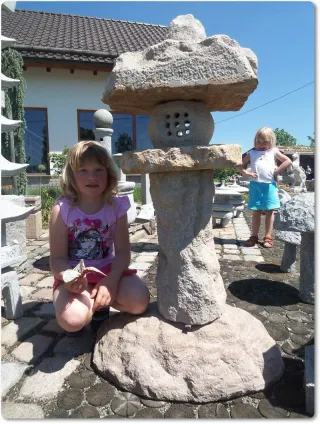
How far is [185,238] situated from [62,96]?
25.3ft

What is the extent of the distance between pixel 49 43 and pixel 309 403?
9323mm

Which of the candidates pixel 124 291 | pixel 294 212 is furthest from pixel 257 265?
pixel 124 291

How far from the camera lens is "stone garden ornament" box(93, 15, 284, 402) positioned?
5.42ft

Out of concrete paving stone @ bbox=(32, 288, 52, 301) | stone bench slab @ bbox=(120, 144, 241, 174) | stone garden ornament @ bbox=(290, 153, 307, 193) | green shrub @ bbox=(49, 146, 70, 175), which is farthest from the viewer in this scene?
stone garden ornament @ bbox=(290, 153, 307, 193)

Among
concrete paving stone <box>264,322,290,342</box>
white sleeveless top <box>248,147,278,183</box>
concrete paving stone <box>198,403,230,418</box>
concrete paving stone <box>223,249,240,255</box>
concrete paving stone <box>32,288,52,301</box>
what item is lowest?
concrete paving stone <box>198,403,230,418</box>

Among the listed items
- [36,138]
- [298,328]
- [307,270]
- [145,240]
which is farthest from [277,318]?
[36,138]

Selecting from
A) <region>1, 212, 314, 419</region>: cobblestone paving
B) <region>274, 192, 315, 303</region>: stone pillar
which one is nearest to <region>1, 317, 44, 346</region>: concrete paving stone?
<region>1, 212, 314, 419</region>: cobblestone paving

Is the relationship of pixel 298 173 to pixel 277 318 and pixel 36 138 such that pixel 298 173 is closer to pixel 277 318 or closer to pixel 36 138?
pixel 36 138

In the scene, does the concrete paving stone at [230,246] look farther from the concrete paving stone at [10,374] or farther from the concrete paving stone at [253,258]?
the concrete paving stone at [10,374]

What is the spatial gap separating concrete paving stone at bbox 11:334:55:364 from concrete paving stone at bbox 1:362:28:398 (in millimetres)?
64

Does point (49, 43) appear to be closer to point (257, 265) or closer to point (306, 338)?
point (257, 265)

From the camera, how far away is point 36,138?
848 cm

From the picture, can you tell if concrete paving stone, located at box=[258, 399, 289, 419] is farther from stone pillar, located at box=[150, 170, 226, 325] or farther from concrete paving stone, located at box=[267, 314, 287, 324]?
concrete paving stone, located at box=[267, 314, 287, 324]

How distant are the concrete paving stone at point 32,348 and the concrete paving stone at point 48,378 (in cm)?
10
